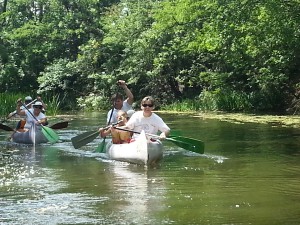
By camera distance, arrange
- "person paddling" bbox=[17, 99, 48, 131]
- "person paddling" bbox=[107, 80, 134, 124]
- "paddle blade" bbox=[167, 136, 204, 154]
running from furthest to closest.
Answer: "person paddling" bbox=[17, 99, 48, 131] → "person paddling" bbox=[107, 80, 134, 124] → "paddle blade" bbox=[167, 136, 204, 154]

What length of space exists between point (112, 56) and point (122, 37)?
1745mm

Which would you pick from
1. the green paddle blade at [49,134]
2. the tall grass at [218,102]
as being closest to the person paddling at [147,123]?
the green paddle blade at [49,134]

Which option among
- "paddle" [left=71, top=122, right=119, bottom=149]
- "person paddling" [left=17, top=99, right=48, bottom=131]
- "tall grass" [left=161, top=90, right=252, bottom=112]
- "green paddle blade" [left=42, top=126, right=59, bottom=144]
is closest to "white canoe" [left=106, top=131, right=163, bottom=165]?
"paddle" [left=71, top=122, right=119, bottom=149]

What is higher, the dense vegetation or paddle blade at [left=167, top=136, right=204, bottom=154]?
the dense vegetation

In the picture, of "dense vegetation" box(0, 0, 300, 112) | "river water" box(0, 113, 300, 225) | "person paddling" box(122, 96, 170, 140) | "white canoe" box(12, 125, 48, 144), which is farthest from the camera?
"dense vegetation" box(0, 0, 300, 112)

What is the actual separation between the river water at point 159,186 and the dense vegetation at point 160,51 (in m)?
7.11

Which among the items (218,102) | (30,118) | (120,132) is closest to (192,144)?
(120,132)

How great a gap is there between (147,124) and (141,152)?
0.60 m

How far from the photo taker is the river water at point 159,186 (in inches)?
232

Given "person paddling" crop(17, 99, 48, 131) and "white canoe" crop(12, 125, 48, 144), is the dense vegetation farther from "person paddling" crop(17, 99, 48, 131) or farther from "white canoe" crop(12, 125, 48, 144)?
"white canoe" crop(12, 125, 48, 144)

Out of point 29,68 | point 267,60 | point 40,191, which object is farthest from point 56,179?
point 29,68

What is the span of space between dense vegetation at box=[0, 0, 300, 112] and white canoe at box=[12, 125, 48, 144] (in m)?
7.10

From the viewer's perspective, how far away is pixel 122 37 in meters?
30.8

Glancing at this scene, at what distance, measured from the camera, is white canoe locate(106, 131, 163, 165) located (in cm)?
937
